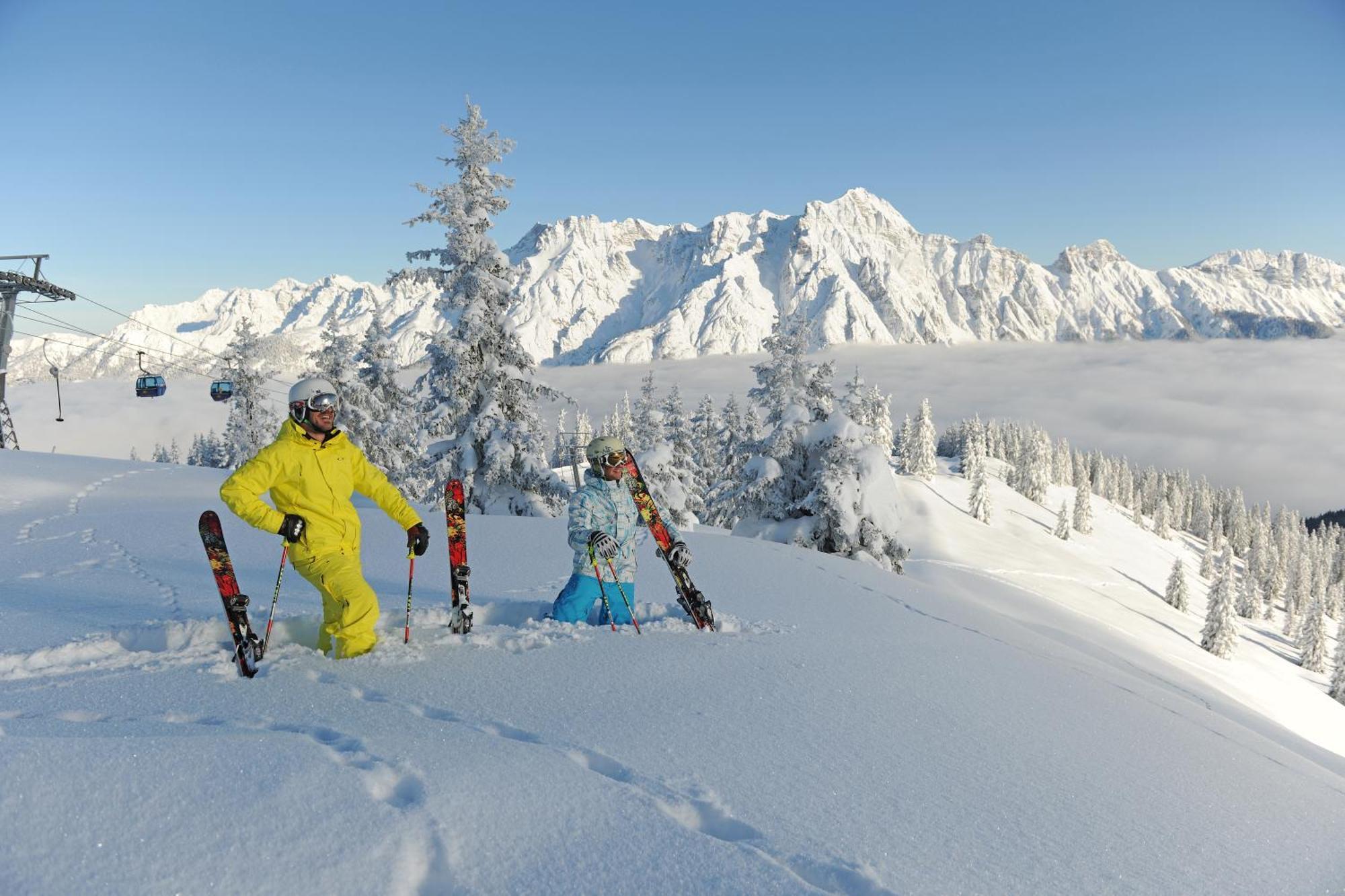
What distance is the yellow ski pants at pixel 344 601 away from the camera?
5.09 meters

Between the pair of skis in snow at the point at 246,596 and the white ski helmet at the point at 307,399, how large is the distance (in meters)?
0.90

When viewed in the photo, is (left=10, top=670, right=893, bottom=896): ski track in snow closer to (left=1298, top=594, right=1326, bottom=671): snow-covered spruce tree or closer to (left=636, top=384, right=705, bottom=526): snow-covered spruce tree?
(left=636, top=384, right=705, bottom=526): snow-covered spruce tree

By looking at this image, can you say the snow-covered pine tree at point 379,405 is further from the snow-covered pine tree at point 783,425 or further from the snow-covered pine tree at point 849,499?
the snow-covered pine tree at point 849,499

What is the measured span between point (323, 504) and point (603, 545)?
2334 millimetres

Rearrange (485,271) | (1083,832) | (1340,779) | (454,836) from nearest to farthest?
1. (454,836)
2. (1083,832)
3. (1340,779)
4. (485,271)

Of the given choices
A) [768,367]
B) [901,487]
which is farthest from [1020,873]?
[901,487]

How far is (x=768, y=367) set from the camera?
27.1 m

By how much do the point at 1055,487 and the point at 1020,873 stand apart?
146889 millimetres

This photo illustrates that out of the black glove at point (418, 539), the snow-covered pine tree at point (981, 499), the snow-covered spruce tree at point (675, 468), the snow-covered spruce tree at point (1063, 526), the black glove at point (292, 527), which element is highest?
the black glove at point (292, 527)

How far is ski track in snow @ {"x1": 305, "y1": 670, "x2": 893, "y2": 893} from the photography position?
2.48m

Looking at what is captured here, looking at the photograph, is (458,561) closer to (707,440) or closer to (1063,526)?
(707,440)

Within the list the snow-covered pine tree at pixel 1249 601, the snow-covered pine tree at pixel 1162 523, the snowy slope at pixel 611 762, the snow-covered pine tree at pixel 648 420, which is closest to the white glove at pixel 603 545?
the snowy slope at pixel 611 762

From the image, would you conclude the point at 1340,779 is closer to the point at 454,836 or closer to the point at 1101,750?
the point at 1101,750

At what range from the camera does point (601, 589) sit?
638 cm
